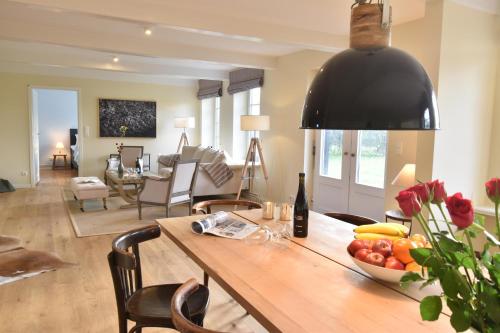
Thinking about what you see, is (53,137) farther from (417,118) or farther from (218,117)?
(417,118)

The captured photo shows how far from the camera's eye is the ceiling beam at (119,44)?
4.39 meters

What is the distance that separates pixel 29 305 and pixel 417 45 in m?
4.07

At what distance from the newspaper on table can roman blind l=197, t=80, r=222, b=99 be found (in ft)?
20.9

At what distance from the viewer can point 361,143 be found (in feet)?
15.5

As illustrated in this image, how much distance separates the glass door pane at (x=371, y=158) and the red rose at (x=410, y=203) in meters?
3.76

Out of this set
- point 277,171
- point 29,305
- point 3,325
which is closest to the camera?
point 3,325

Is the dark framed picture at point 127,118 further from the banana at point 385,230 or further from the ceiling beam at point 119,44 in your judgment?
the banana at point 385,230

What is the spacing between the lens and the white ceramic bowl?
1283 millimetres

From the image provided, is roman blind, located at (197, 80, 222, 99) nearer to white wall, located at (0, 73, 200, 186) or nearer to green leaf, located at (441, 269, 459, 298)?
white wall, located at (0, 73, 200, 186)

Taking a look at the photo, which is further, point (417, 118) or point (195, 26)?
point (195, 26)

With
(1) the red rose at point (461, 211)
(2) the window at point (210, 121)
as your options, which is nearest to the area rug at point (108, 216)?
(2) the window at point (210, 121)

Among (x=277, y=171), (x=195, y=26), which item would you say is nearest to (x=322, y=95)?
(x=195, y=26)

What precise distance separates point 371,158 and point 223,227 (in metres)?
3.07

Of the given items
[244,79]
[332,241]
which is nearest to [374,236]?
[332,241]
